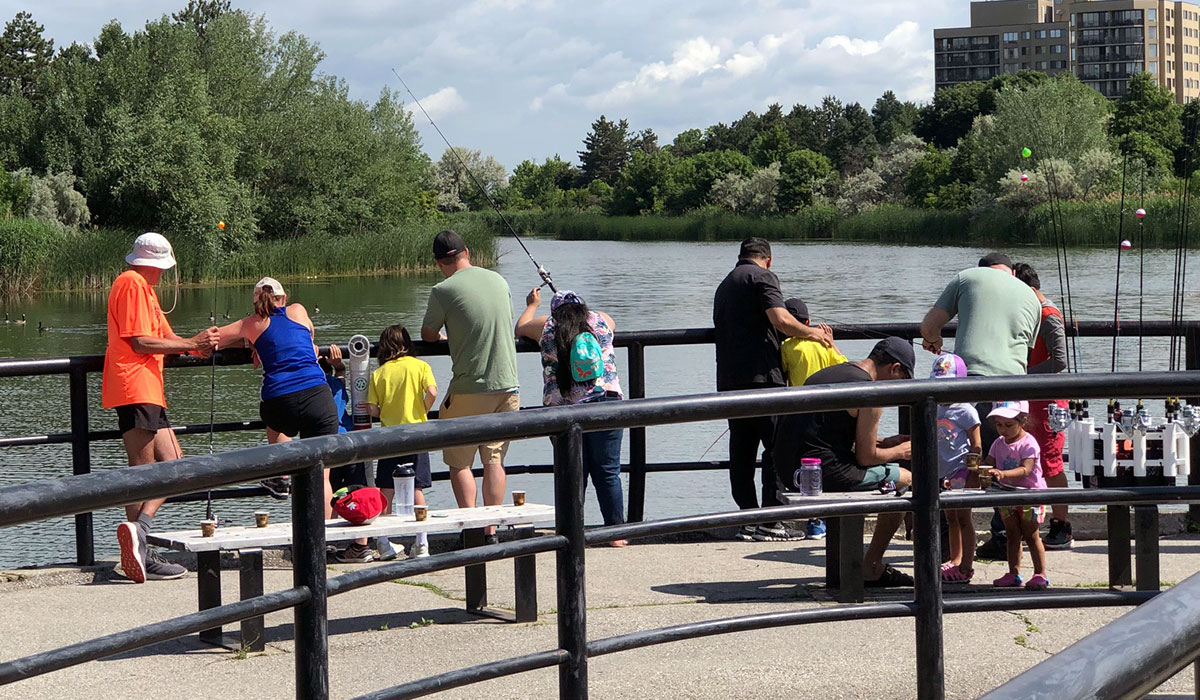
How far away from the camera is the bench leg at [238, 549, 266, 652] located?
5.50m

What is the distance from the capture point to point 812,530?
801cm

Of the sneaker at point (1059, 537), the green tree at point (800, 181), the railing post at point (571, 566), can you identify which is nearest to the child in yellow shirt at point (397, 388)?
the sneaker at point (1059, 537)

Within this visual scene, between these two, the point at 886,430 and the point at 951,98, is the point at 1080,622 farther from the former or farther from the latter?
the point at 951,98

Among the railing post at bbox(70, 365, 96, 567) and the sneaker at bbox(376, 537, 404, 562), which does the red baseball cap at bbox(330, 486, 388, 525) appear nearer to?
the sneaker at bbox(376, 537, 404, 562)

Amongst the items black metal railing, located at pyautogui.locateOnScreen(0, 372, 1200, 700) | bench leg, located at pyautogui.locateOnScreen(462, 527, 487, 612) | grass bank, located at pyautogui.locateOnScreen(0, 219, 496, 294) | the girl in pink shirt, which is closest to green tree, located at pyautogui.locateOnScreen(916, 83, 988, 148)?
grass bank, located at pyautogui.locateOnScreen(0, 219, 496, 294)

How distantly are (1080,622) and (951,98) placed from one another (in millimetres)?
147422

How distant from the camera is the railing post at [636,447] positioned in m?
→ 8.19

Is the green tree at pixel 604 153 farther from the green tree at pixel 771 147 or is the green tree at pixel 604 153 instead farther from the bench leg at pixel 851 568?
the bench leg at pixel 851 568

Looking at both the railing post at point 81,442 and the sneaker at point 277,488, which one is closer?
the railing post at point 81,442

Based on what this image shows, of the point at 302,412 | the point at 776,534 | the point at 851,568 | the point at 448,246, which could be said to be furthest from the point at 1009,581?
the point at 302,412

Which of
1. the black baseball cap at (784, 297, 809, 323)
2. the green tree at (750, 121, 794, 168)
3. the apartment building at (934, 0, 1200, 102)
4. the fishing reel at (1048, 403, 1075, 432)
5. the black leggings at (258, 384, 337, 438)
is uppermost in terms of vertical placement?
the apartment building at (934, 0, 1200, 102)

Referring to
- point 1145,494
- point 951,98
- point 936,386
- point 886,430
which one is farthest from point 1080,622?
point 951,98

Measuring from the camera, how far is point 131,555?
6.64m

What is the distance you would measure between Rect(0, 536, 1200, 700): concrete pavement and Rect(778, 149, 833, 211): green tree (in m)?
113
